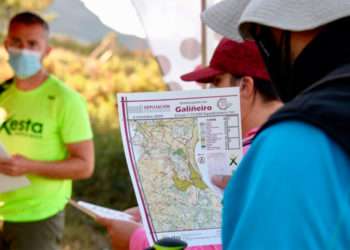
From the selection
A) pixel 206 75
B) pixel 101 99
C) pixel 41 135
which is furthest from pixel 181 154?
pixel 101 99

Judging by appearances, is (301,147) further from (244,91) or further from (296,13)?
(244,91)

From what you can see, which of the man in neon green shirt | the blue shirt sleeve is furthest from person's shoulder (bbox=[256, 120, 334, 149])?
the man in neon green shirt

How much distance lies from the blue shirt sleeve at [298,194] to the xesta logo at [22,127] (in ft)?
8.73

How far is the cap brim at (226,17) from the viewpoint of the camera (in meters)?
1.38

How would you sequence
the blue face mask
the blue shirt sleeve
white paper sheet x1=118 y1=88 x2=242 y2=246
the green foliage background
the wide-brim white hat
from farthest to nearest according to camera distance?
the green foliage background, the blue face mask, white paper sheet x1=118 y1=88 x2=242 y2=246, the wide-brim white hat, the blue shirt sleeve

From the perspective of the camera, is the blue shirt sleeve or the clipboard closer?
the blue shirt sleeve

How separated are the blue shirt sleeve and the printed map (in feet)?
2.16

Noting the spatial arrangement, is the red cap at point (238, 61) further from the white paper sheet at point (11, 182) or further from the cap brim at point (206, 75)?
the white paper sheet at point (11, 182)

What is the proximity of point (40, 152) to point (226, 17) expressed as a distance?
7.45 feet

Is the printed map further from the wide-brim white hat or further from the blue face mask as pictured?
the blue face mask

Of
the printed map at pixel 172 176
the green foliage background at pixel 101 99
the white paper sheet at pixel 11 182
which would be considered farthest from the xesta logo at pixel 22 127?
the printed map at pixel 172 176

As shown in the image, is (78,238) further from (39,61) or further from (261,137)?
(261,137)

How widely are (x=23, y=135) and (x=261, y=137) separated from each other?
268cm

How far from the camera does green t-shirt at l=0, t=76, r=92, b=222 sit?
347cm
